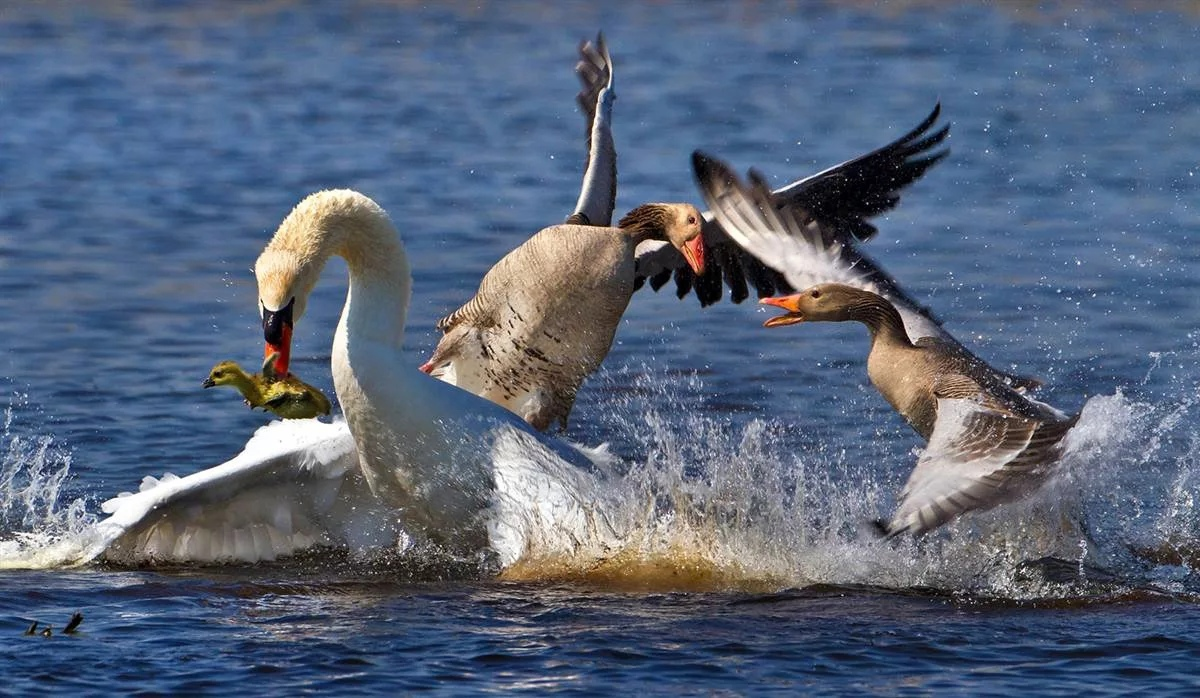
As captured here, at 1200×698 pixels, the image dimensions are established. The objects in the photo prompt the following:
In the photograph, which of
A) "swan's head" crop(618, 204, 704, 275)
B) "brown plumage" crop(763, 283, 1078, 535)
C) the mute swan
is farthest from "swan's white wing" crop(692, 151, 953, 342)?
the mute swan

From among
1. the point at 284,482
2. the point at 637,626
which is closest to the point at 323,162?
the point at 284,482

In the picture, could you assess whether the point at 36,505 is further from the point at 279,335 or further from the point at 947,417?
the point at 947,417

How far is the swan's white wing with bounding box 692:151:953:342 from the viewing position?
9781 millimetres

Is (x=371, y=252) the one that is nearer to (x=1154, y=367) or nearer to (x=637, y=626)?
(x=637, y=626)

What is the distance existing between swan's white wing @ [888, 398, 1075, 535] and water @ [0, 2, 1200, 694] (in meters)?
0.39

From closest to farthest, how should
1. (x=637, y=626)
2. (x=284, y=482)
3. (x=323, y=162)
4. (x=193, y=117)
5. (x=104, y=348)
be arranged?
(x=637, y=626) → (x=284, y=482) → (x=104, y=348) → (x=323, y=162) → (x=193, y=117)

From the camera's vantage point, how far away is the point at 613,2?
27625mm

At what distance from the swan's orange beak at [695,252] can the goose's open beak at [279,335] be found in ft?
8.38

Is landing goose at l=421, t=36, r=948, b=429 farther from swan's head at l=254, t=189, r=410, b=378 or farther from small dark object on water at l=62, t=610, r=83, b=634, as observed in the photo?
small dark object on water at l=62, t=610, r=83, b=634

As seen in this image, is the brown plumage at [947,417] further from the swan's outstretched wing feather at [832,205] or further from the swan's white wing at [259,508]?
the swan's white wing at [259,508]

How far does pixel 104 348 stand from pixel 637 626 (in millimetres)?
6154

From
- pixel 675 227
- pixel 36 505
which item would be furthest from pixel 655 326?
pixel 36 505

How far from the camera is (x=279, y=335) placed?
774 cm

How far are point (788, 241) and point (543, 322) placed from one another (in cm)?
164
